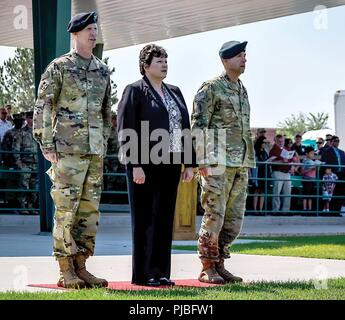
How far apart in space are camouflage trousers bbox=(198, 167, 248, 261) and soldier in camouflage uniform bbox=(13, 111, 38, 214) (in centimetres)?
997

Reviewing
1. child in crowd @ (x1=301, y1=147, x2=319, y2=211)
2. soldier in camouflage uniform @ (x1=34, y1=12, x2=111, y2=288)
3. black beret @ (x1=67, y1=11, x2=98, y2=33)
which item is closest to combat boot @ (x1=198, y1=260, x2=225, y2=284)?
soldier in camouflage uniform @ (x1=34, y1=12, x2=111, y2=288)

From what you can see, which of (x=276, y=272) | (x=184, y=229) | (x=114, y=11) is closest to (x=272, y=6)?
(x=114, y=11)

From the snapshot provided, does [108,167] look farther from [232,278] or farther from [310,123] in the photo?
[310,123]

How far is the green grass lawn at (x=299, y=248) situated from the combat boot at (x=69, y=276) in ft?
16.5

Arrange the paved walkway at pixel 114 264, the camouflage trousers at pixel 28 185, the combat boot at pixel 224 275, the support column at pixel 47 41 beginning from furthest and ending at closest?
the camouflage trousers at pixel 28 185, the support column at pixel 47 41, the paved walkway at pixel 114 264, the combat boot at pixel 224 275

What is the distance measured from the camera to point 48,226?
621 inches

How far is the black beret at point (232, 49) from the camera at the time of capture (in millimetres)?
8711

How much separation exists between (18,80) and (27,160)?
33068 millimetres

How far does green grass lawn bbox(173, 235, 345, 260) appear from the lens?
12586 mm

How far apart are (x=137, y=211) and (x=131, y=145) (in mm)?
566

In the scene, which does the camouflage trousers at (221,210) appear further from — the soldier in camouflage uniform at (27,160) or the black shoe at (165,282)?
the soldier in camouflage uniform at (27,160)

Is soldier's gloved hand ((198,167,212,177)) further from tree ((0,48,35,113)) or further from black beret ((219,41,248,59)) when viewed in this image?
tree ((0,48,35,113))

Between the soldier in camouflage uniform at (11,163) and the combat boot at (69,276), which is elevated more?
the soldier in camouflage uniform at (11,163)

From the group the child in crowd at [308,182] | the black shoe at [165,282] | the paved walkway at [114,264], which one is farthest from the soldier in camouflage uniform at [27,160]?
the black shoe at [165,282]
